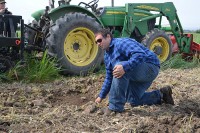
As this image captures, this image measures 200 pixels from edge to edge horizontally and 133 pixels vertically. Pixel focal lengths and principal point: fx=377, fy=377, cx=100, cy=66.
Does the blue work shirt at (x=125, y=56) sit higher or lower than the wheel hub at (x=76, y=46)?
higher

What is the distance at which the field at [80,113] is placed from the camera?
370 centimetres

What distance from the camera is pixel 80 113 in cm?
420

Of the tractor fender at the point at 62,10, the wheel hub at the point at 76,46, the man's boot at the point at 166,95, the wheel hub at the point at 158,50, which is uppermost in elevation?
the tractor fender at the point at 62,10

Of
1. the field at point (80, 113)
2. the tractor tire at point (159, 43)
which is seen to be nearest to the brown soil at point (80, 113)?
the field at point (80, 113)

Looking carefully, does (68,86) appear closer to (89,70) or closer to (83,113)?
(89,70)

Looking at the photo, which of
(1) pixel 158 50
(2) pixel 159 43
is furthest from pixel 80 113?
(2) pixel 159 43

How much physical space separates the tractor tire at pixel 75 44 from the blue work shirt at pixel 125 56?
242 centimetres

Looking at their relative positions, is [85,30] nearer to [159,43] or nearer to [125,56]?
[159,43]

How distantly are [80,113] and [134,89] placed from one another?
80 cm

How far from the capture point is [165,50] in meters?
9.20

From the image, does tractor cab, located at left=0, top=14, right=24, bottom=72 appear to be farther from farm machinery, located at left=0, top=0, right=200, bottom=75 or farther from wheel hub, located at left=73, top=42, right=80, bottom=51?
wheel hub, located at left=73, top=42, right=80, bottom=51

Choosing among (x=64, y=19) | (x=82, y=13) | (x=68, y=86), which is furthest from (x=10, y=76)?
(x=82, y=13)

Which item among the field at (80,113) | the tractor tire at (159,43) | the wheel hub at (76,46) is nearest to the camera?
the field at (80,113)

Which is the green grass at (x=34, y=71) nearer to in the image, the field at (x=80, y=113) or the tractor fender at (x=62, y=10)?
the field at (x=80, y=113)
